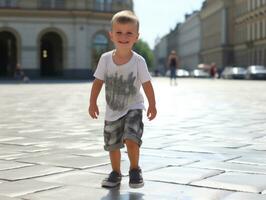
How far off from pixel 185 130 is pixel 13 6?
137 feet

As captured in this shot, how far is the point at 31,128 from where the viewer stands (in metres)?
10.6

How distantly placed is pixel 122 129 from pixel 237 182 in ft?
3.85

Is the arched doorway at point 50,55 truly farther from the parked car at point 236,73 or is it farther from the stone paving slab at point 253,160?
the stone paving slab at point 253,160

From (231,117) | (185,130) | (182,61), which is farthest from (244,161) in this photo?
(182,61)

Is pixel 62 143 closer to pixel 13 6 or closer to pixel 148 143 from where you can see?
pixel 148 143

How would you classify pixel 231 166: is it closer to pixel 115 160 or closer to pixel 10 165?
pixel 115 160

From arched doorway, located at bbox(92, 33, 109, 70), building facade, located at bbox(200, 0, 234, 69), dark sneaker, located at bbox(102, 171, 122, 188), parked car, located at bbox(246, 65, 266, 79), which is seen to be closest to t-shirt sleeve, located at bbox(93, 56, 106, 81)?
dark sneaker, located at bbox(102, 171, 122, 188)

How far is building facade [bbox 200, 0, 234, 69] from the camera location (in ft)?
336

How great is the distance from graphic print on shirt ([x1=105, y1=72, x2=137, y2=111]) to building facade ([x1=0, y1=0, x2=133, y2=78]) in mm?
45412

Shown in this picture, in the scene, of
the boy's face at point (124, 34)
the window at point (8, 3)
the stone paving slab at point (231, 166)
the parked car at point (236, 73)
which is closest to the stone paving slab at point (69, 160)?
the stone paving slab at point (231, 166)

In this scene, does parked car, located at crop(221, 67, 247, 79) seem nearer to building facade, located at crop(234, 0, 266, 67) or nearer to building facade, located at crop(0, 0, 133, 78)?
building facade, located at crop(234, 0, 266, 67)

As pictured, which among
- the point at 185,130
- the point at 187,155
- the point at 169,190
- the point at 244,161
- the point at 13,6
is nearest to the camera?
the point at 169,190

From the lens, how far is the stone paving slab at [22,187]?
5.11 metres

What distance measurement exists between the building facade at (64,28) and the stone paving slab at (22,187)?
4534 cm
